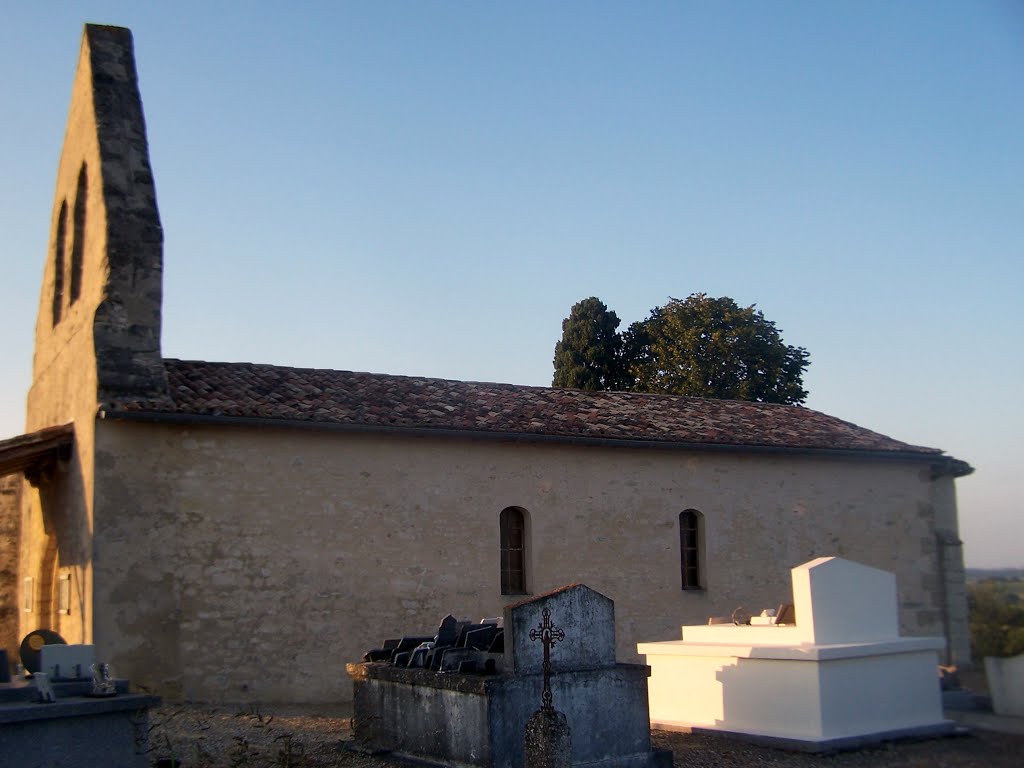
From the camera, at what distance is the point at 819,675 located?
1122cm

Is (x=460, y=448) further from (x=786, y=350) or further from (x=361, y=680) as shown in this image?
(x=786, y=350)

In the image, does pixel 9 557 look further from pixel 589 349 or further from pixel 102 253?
pixel 589 349

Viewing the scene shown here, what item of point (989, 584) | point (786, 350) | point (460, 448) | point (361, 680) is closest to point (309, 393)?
point (460, 448)

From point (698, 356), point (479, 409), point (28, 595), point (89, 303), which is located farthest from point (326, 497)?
point (698, 356)

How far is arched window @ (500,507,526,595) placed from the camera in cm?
1673

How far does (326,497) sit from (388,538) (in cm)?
113

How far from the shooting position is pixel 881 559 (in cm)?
1961

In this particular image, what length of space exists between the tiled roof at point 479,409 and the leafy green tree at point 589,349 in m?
16.7

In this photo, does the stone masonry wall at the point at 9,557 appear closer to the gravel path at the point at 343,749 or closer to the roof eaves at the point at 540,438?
the roof eaves at the point at 540,438

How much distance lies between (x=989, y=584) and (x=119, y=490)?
10741 mm

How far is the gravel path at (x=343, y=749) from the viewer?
9766 mm

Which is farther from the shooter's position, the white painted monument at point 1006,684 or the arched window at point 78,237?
the arched window at point 78,237

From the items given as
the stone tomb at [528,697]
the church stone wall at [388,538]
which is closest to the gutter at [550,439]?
the church stone wall at [388,538]

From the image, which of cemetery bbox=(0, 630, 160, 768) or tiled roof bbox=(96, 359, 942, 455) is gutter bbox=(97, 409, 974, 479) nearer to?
tiled roof bbox=(96, 359, 942, 455)
